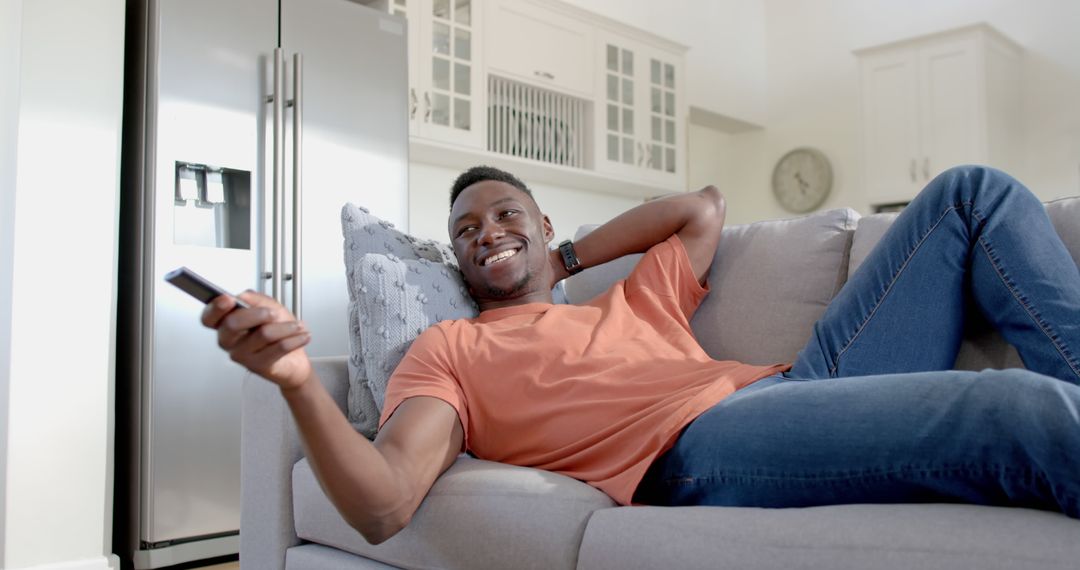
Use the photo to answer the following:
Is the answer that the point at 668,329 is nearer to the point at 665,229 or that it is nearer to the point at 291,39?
the point at 665,229

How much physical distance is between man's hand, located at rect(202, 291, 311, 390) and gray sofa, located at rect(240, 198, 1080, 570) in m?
0.49

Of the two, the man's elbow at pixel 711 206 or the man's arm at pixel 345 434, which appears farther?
the man's elbow at pixel 711 206

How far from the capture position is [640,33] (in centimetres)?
486

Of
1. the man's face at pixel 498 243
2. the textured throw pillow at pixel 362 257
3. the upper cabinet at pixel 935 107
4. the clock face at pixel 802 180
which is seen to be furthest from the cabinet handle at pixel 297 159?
the clock face at pixel 802 180

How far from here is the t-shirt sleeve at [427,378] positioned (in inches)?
57.4

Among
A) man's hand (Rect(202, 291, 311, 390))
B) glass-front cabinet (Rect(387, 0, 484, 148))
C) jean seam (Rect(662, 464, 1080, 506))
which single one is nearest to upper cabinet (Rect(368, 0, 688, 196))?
glass-front cabinet (Rect(387, 0, 484, 148))

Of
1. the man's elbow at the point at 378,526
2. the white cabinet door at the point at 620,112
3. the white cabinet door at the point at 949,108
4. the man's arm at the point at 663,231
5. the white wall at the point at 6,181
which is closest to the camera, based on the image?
the man's elbow at the point at 378,526

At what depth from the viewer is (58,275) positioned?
2.50m

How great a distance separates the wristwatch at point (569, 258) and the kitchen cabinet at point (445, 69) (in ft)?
6.07

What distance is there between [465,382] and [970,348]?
90cm

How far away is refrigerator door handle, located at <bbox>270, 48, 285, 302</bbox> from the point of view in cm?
291

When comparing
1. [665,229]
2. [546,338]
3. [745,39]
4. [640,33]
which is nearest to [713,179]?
[745,39]

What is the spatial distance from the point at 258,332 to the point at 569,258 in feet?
3.77

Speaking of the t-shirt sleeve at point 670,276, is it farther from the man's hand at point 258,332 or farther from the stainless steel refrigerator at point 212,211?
the stainless steel refrigerator at point 212,211
